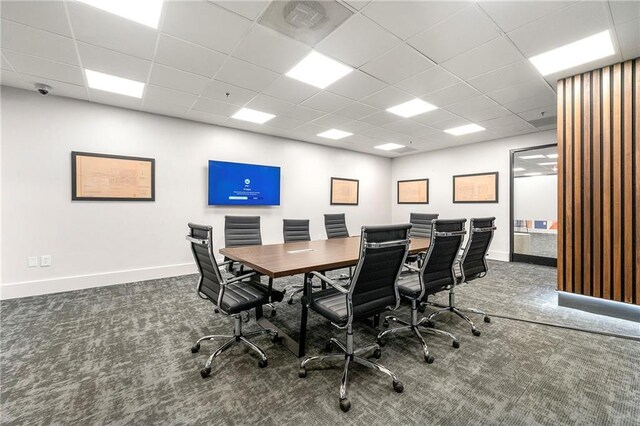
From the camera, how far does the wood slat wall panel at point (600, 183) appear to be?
112 inches

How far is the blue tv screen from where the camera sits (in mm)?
5031

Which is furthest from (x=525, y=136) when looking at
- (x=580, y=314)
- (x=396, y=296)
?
(x=396, y=296)

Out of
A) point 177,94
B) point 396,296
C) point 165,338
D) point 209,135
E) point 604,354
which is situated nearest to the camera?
point 396,296

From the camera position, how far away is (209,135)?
5.04 m

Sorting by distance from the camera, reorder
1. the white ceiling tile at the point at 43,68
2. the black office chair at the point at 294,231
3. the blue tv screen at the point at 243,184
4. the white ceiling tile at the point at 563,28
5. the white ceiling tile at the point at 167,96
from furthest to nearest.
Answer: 1. the blue tv screen at the point at 243,184
2. the black office chair at the point at 294,231
3. the white ceiling tile at the point at 167,96
4. the white ceiling tile at the point at 43,68
5. the white ceiling tile at the point at 563,28

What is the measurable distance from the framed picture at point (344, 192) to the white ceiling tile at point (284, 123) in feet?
6.77

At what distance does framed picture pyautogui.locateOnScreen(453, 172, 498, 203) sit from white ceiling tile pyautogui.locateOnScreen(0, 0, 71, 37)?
23.5ft

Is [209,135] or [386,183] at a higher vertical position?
[209,135]

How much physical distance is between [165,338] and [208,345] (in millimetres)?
453

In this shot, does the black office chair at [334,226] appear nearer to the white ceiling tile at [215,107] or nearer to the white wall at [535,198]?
the white ceiling tile at [215,107]

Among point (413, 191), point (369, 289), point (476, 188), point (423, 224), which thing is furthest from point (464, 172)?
point (369, 289)

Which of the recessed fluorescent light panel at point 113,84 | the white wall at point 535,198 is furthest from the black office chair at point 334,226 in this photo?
the white wall at point 535,198

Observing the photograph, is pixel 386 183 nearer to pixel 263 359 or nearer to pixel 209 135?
pixel 209 135

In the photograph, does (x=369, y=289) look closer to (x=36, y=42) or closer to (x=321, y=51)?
(x=321, y=51)
